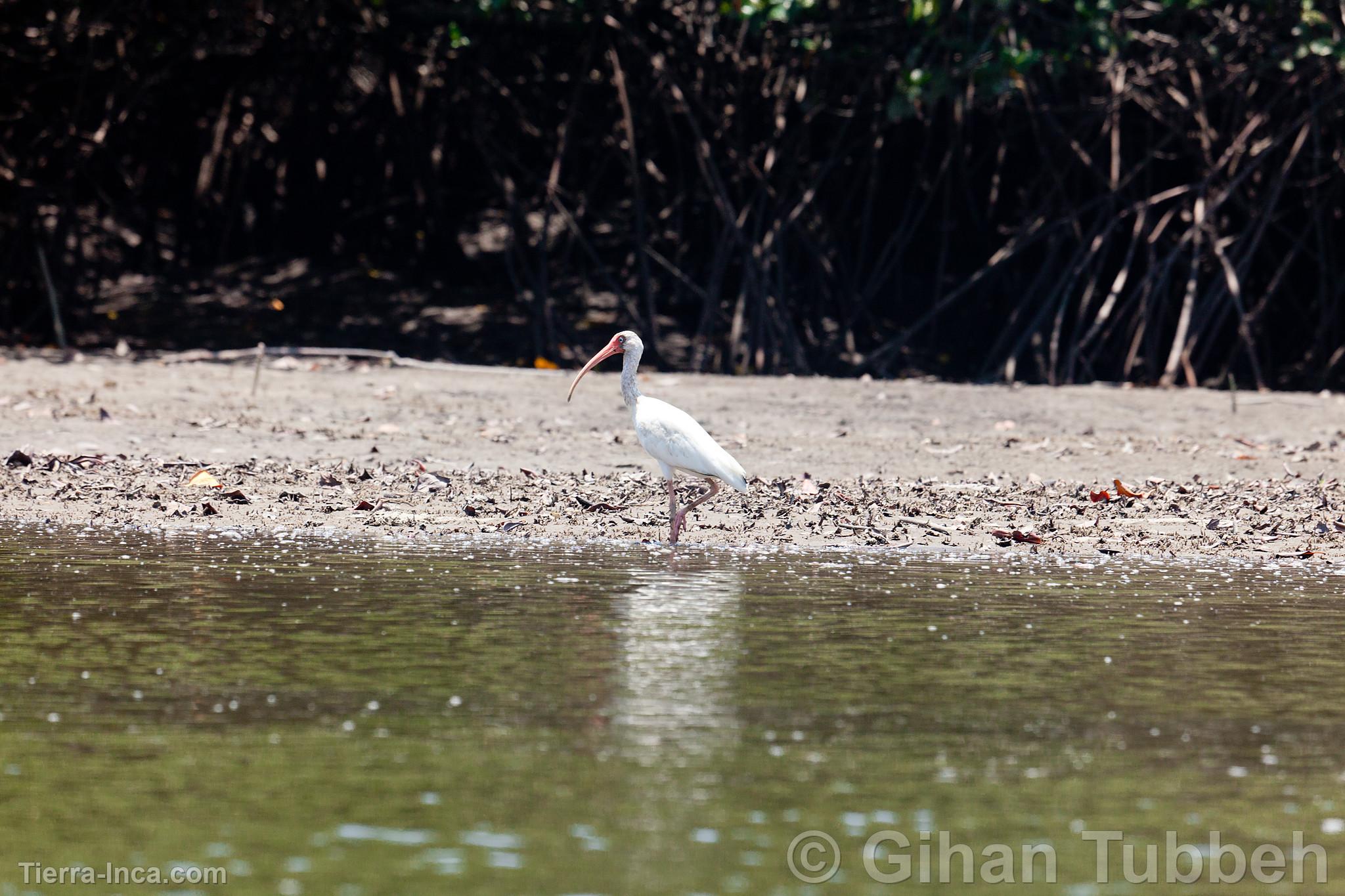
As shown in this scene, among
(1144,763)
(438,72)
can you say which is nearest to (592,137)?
(438,72)

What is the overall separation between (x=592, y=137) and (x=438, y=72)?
1746 millimetres

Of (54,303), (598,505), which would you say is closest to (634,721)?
(598,505)

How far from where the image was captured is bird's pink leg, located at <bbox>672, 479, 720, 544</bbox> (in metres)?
8.52

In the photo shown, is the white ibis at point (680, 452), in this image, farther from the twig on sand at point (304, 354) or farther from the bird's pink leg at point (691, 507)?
the twig on sand at point (304, 354)

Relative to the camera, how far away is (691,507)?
870cm

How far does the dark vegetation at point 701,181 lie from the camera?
14984 millimetres

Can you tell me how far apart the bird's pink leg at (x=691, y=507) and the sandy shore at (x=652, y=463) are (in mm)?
172

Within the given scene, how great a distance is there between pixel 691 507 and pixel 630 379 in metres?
1.24

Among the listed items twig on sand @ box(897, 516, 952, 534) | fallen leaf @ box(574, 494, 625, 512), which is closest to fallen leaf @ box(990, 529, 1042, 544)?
twig on sand @ box(897, 516, 952, 534)

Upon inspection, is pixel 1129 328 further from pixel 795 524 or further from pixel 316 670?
pixel 316 670

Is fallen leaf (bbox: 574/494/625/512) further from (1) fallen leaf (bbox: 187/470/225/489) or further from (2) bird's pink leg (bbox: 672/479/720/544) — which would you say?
(1) fallen leaf (bbox: 187/470/225/489)

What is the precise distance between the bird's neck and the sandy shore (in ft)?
1.83

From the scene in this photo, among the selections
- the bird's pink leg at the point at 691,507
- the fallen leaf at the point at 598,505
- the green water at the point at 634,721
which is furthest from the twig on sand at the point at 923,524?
the fallen leaf at the point at 598,505

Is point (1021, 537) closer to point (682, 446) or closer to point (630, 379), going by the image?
point (682, 446)
